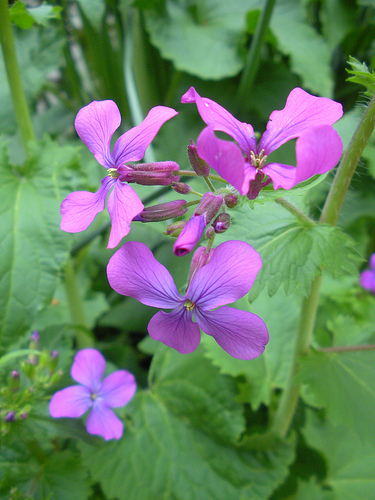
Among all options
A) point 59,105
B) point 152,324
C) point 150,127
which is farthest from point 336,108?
point 59,105

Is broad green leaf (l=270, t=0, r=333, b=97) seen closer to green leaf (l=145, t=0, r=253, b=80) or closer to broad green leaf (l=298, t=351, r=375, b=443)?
green leaf (l=145, t=0, r=253, b=80)

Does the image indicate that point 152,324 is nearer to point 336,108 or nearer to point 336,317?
point 336,108

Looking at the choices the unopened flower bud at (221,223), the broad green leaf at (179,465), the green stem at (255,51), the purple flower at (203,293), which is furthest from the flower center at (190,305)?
the green stem at (255,51)

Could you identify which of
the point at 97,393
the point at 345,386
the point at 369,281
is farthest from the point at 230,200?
the point at 369,281

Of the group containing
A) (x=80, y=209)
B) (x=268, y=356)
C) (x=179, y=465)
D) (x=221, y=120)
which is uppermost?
(x=221, y=120)

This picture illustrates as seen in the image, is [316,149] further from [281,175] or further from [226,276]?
[226,276]

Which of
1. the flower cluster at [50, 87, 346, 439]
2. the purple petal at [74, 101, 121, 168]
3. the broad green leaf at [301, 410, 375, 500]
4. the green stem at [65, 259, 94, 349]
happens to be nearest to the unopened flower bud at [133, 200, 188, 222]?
the flower cluster at [50, 87, 346, 439]
